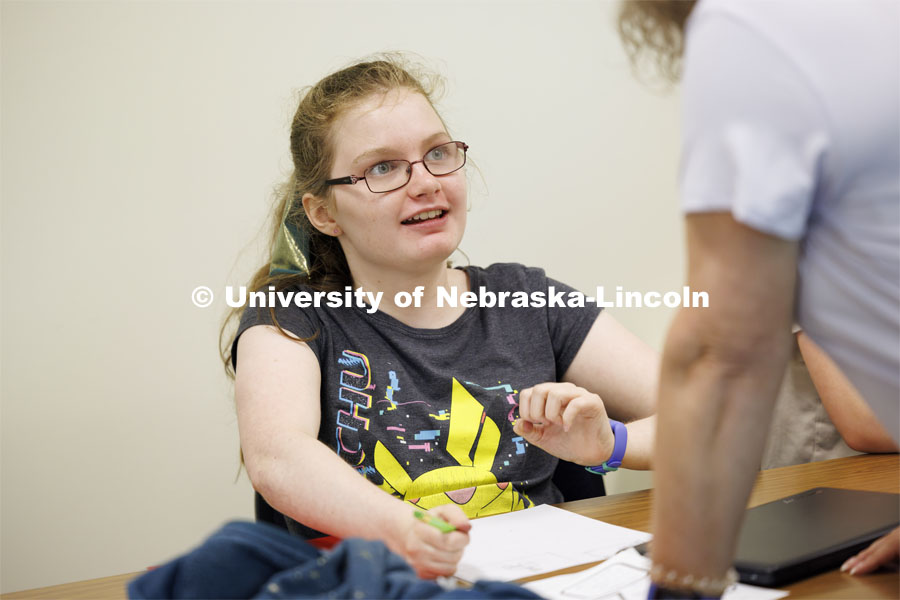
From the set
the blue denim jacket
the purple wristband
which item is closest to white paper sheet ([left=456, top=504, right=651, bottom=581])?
the purple wristband

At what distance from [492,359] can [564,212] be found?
3.51 feet

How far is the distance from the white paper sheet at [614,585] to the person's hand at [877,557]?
0.31 ft

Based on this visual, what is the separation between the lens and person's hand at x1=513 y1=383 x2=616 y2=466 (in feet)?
3.50

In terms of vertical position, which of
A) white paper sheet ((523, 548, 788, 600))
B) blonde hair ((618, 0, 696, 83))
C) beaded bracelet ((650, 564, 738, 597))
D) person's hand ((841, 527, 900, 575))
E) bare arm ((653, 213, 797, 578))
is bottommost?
white paper sheet ((523, 548, 788, 600))

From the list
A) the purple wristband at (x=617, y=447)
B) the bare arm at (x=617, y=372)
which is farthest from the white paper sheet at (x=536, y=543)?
the bare arm at (x=617, y=372)

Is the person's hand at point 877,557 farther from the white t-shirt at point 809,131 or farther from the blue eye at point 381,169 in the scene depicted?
the blue eye at point 381,169

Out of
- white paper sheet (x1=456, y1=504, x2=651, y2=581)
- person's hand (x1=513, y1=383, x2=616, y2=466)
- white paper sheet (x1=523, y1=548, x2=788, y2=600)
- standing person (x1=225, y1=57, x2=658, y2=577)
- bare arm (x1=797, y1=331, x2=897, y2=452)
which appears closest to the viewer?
white paper sheet (x1=523, y1=548, x2=788, y2=600)

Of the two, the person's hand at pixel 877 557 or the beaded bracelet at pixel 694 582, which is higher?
the beaded bracelet at pixel 694 582

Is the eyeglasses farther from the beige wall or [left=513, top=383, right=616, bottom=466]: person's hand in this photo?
the beige wall

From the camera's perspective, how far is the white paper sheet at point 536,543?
0.86 m

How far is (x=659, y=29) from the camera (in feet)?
1.94

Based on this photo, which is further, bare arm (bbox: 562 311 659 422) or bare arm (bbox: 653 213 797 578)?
bare arm (bbox: 562 311 659 422)

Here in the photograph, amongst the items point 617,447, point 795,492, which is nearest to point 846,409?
point 795,492

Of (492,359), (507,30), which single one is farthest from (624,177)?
(492,359)
